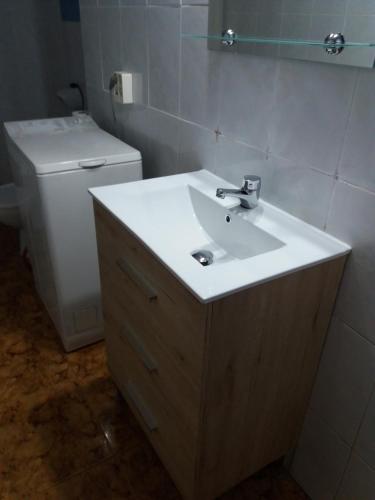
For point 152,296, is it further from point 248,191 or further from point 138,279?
point 248,191

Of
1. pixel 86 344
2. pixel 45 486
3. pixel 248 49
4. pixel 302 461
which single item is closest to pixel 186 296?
pixel 248 49

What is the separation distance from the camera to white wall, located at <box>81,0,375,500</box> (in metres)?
0.90

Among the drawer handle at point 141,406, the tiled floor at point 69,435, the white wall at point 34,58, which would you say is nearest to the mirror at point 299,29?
the drawer handle at point 141,406

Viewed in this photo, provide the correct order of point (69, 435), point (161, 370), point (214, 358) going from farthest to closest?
point (69, 435)
point (161, 370)
point (214, 358)

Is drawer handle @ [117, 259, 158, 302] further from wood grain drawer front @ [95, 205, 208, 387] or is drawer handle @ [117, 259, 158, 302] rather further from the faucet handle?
the faucet handle

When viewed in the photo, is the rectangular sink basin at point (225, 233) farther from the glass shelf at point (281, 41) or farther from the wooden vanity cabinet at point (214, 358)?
the glass shelf at point (281, 41)

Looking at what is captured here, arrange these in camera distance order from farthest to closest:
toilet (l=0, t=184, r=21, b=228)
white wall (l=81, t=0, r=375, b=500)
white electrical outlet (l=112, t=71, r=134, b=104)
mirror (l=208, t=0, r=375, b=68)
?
toilet (l=0, t=184, r=21, b=228) < white electrical outlet (l=112, t=71, r=134, b=104) < white wall (l=81, t=0, r=375, b=500) < mirror (l=208, t=0, r=375, b=68)

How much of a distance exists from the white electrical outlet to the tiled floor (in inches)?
43.6

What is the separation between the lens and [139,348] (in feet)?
3.89

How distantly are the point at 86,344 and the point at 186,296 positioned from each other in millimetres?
1171

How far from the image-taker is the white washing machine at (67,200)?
4.91ft

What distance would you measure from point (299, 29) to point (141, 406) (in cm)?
114

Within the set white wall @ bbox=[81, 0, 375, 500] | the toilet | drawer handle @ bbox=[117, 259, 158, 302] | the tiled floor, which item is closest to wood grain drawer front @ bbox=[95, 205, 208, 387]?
drawer handle @ bbox=[117, 259, 158, 302]

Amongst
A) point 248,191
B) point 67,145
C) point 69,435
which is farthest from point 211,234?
point 69,435
